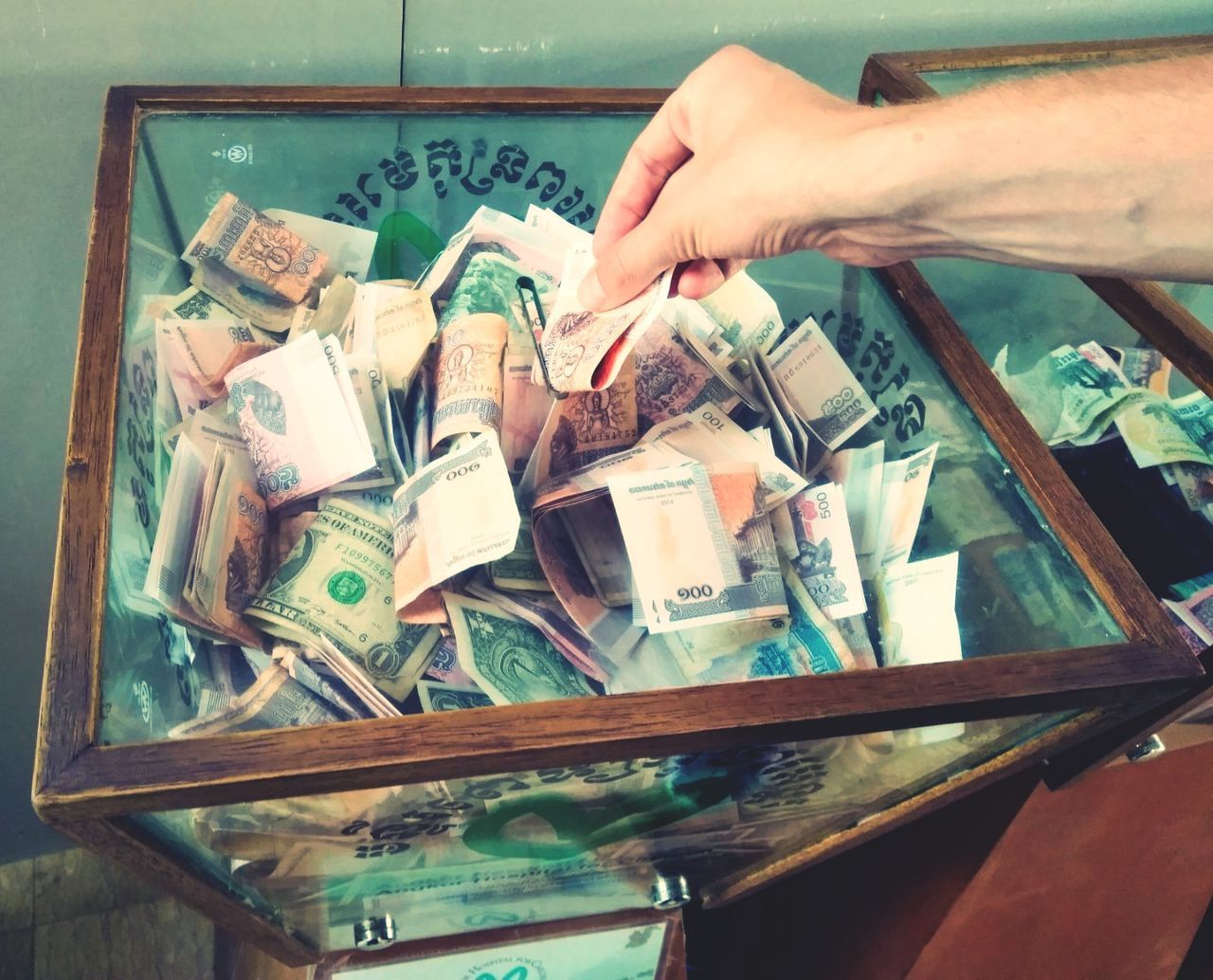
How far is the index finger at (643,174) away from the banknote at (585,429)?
156mm

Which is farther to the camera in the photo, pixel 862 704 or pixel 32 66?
pixel 32 66

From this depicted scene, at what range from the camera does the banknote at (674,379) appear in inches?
41.6

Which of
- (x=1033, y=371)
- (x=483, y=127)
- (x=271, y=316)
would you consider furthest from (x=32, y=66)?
(x=1033, y=371)

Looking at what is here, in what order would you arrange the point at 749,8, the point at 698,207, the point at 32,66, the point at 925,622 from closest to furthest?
1. the point at 698,207
2. the point at 925,622
3. the point at 32,66
4. the point at 749,8

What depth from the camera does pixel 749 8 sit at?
1242mm

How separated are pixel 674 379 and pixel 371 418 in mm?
347

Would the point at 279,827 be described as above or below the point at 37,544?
below

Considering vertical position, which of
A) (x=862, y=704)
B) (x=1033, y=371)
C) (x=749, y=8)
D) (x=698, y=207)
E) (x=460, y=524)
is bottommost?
(x=862, y=704)

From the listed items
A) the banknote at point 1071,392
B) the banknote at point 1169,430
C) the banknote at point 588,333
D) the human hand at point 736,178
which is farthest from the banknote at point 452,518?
the banknote at point 1169,430

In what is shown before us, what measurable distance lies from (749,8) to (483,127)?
1.44 ft

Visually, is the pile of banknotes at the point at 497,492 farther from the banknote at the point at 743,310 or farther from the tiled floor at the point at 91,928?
the tiled floor at the point at 91,928

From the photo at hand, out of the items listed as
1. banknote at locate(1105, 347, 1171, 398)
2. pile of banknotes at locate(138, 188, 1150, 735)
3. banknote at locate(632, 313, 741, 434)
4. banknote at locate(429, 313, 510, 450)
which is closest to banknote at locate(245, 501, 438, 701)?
pile of banknotes at locate(138, 188, 1150, 735)

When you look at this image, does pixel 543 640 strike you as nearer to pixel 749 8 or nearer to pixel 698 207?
pixel 698 207

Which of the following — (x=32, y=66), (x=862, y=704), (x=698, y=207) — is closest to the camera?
(x=862, y=704)
